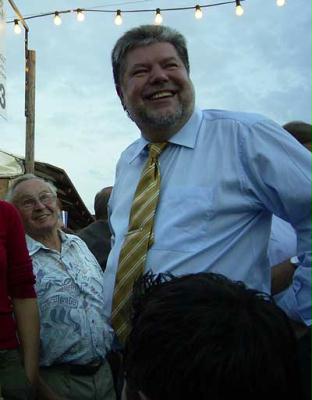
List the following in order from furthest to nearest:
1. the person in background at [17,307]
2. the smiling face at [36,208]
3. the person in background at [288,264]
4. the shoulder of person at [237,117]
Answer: the smiling face at [36,208] → the person in background at [17,307] → the shoulder of person at [237,117] → the person in background at [288,264]

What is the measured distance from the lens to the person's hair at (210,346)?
818 millimetres

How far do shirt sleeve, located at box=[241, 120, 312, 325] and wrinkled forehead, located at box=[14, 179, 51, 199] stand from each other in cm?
134

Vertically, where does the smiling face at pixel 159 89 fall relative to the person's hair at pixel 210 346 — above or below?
above

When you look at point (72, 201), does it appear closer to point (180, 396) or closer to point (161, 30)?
point (161, 30)

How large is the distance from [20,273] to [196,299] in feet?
4.48

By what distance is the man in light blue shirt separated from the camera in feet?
5.43

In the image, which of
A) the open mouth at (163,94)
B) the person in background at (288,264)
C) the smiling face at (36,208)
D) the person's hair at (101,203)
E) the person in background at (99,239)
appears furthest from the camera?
the person's hair at (101,203)

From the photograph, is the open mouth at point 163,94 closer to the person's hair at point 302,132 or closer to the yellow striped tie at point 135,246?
the yellow striped tie at point 135,246

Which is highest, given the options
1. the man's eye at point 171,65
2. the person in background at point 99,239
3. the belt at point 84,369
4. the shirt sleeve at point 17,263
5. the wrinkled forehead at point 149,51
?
the wrinkled forehead at point 149,51

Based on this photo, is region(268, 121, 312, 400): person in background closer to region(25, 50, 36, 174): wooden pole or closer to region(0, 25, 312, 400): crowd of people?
region(0, 25, 312, 400): crowd of people

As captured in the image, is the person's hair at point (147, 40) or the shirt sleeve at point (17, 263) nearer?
the person's hair at point (147, 40)

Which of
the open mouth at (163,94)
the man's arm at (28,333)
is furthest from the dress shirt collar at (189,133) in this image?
the man's arm at (28,333)

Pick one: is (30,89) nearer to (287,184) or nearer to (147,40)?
(147,40)

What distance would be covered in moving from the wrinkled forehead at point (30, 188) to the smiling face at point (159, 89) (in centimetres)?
98
